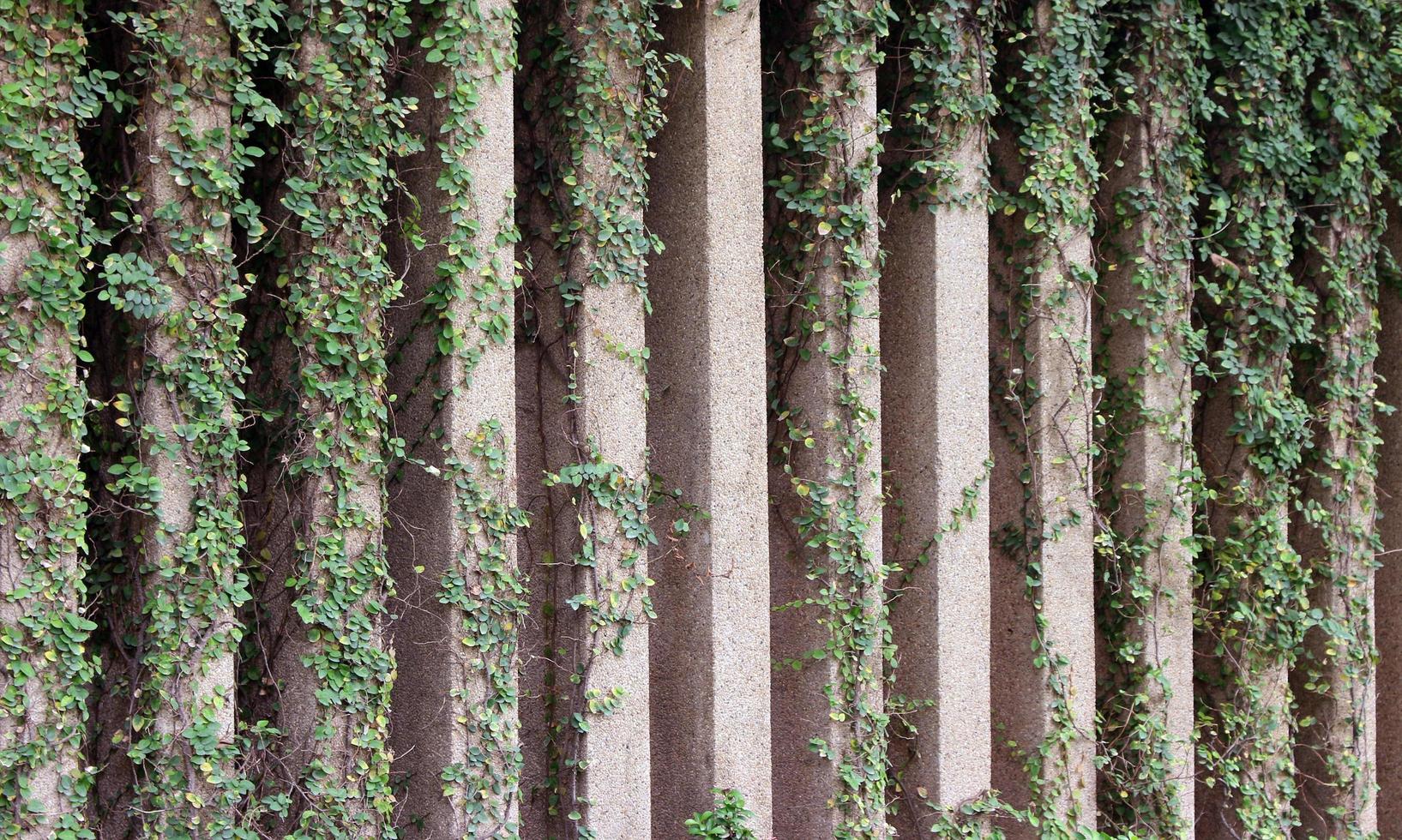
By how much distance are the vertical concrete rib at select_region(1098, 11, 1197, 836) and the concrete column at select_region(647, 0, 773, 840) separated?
1.65 meters

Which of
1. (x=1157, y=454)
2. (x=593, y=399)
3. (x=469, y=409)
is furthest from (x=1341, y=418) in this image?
(x=469, y=409)

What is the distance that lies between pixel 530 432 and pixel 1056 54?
2.45 meters

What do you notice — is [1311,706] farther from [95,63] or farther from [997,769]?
[95,63]

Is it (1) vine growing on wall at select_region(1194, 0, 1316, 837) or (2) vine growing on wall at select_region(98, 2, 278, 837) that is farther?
(1) vine growing on wall at select_region(1194, 0, 1316, 837)

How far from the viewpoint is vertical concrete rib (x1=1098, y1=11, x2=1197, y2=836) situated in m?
4.98

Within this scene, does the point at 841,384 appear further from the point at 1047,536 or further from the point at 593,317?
the point at 1047,536

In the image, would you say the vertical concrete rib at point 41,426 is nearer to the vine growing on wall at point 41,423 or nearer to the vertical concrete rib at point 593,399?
the vine growing on wall at point 41,423

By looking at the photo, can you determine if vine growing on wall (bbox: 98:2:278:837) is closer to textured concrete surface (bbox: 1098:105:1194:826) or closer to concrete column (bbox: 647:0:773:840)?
concrete column (bbox: 647:0:773:840)

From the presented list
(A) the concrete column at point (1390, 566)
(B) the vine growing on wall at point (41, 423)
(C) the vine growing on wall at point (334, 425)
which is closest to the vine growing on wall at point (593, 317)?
(C) the vine growing on wall at point (334, 425)

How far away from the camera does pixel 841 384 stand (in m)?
4.33

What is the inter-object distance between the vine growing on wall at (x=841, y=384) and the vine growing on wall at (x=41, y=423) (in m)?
2.18

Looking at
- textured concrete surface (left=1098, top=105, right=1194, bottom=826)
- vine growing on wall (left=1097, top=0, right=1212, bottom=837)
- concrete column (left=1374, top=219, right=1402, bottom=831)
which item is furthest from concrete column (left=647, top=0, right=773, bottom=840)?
concrete column (left=1374, top=219, right=1402, bottom=831)

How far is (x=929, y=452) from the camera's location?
4.56 metres

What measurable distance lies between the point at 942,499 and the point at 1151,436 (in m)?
1.05
